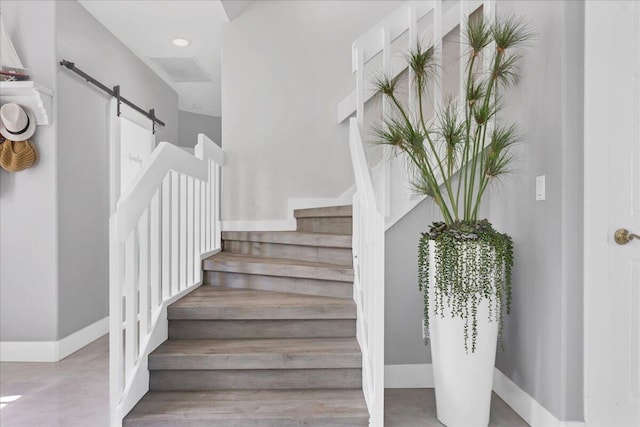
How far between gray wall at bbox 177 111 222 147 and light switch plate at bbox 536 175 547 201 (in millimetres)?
5221

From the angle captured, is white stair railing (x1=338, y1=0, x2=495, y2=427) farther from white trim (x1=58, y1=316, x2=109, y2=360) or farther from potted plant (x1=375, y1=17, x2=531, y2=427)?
white trim (x1=58, y1=316, x2=109, y2=360)

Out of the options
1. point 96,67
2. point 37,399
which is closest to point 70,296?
point 37,399

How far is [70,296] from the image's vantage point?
3021 mm

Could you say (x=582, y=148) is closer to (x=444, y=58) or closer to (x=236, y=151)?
(x=444, y=58)

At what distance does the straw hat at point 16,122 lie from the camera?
2.72 metres

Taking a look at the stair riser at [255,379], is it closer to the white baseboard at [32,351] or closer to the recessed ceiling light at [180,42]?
the white baseboard at [32,351]

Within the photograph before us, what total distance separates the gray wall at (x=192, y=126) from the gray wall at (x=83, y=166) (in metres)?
2.38

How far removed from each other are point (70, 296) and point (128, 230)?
5.19 ft

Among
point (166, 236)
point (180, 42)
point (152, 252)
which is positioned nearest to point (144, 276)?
point (152, 252)

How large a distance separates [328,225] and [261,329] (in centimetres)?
97

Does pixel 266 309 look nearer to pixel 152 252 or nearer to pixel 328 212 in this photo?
pixel 152 252

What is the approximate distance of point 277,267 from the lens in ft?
8.61

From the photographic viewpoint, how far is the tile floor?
78.8 inches

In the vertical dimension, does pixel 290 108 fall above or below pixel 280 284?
above
